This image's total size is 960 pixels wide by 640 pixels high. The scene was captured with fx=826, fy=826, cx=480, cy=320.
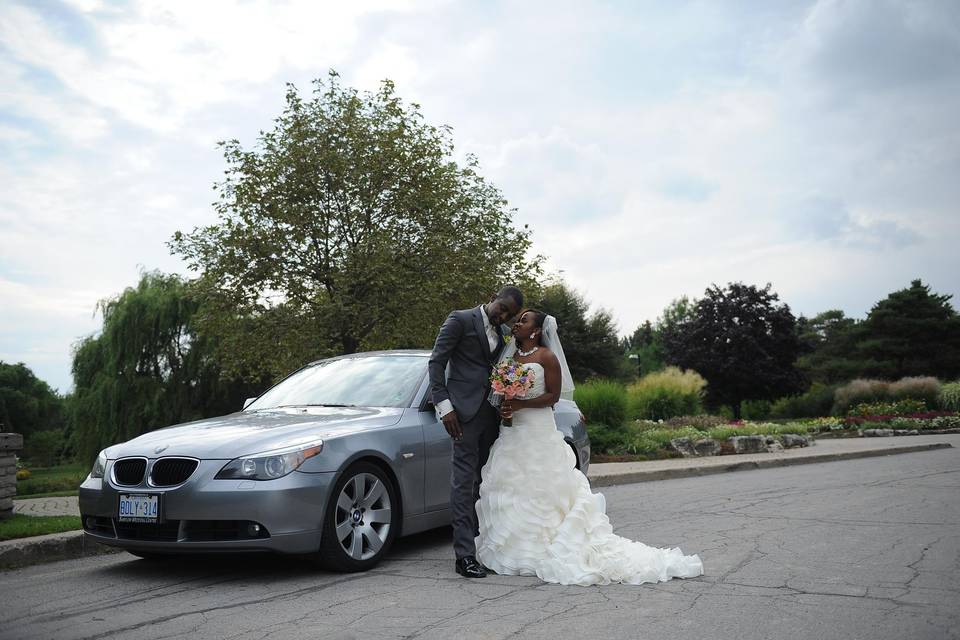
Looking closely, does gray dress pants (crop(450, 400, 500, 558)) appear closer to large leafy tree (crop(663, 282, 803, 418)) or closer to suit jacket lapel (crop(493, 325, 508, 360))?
suit jacket lapel (crop(493, 325, 508, 360))

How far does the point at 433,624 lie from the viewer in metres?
4.35

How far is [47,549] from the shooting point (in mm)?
6664

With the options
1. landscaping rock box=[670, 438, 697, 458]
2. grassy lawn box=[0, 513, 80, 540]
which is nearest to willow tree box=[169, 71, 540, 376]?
landscaping rock box=[670, 438, 697, 458]

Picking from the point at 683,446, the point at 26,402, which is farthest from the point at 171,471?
the point at 26,402

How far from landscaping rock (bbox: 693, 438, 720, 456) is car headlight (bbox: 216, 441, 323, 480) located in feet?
41.0

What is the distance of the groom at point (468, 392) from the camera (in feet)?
19.0

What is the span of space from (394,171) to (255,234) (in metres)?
3.56

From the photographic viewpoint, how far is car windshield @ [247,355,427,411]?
22.3 ft

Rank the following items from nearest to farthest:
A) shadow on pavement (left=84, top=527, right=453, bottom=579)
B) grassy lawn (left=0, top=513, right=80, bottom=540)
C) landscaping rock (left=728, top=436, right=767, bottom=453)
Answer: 1. shadow on pavement (left=84, top=527, right=453, bottom=579)
2. grassy lawn (left=0, top=513, right=80, bottom=540)
3. landscaping rock (left=728, top=436, right=767, bottom=453)

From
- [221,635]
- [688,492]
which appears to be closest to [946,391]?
[688,492]

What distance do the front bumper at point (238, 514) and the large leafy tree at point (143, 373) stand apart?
23.9 m

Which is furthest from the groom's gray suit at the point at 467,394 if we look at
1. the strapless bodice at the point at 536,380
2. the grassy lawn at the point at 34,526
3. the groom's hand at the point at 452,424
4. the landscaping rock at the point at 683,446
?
the landscaping rock at the point at 683,446

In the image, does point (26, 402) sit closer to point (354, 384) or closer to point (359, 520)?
point (354, 384)

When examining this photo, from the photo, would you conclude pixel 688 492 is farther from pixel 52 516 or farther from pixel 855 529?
Answer: pixel 52 516
